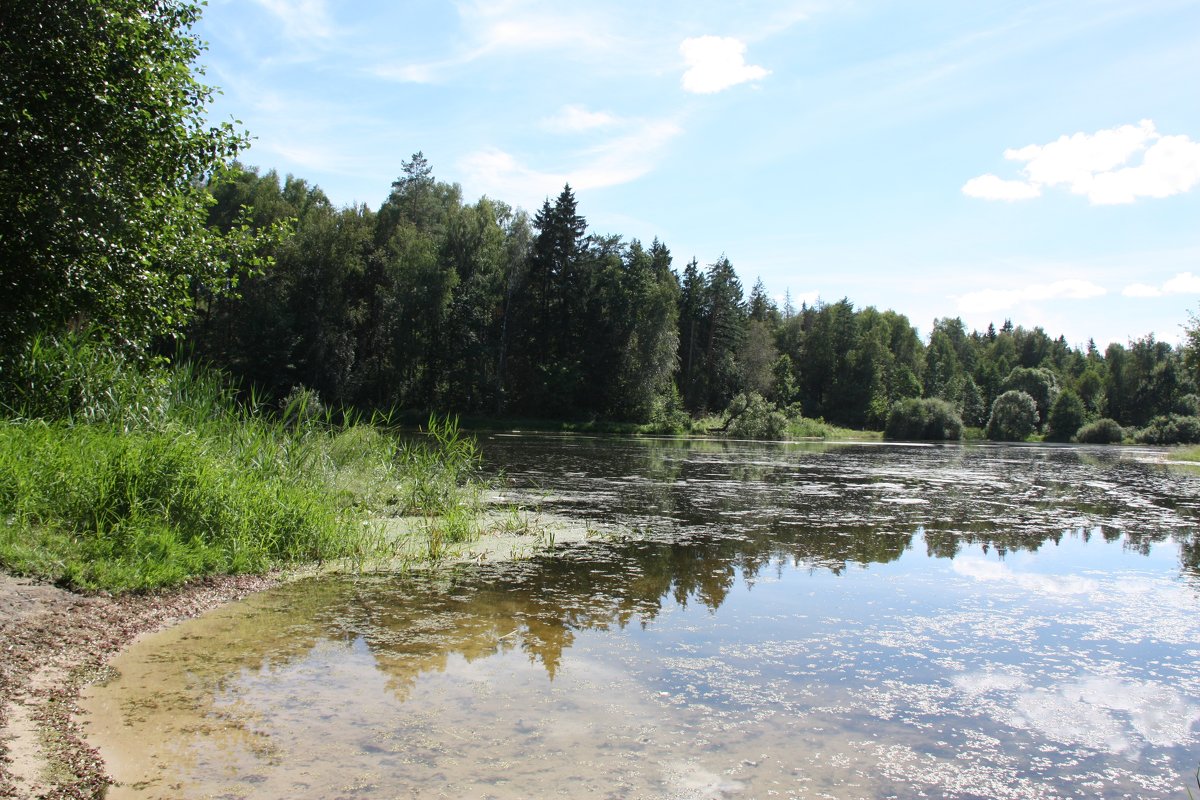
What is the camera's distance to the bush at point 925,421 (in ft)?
204

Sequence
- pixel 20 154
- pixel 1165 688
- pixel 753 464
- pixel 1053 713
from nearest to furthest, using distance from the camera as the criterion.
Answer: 1. pixel 1053 713
2. pixel 1165 688
3. pixel 20 154
4. pixel 753 464

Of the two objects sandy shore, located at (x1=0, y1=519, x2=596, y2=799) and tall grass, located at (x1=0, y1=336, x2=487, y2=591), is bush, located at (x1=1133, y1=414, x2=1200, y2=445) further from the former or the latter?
sandy shore, located at (x1=0, y1=519, x2=596, y2=799)

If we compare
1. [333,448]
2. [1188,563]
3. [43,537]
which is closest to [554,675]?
[43,537]

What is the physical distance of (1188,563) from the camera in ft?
33.8

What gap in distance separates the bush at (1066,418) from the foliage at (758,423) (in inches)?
1501

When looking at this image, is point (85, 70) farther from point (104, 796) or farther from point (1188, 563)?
point (1188, 563)

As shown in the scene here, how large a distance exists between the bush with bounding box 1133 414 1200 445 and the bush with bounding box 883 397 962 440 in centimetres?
1643

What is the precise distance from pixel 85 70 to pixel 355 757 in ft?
31.5

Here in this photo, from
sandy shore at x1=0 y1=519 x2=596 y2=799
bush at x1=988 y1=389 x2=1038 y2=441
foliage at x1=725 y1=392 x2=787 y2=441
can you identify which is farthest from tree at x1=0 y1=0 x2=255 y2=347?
bush at x1=988 y1=389 x2=1038 y2=441

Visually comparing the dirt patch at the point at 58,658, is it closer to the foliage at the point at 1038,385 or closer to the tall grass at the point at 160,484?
the tall grass at the point at 160,484

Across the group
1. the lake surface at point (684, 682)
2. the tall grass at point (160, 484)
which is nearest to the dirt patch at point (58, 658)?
the lake surface at point (684, 682)

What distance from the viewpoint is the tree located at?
356 inches

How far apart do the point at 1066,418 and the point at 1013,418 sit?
17.8 feet

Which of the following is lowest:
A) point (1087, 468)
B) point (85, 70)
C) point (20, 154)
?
point (1087, 468)
